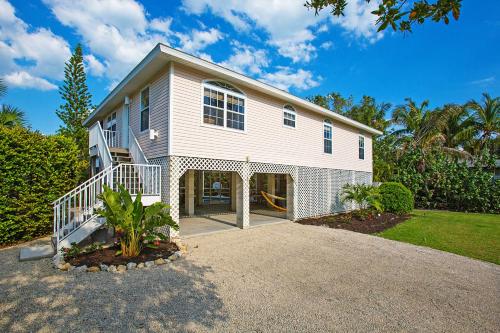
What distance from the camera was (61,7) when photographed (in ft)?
27.4

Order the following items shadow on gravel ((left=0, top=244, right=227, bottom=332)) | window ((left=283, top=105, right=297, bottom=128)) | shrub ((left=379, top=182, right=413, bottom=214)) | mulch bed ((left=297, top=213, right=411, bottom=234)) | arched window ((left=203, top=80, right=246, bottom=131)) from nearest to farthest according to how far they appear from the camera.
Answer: shadow on gravel ((left=0, top=244, right=227, bottom=332)), arched window ((left=203, top=80, right=246, bottom=131)), mulch bed ((left=297, top=213, right=411, bottom=234)), window ((left=283, top=105, right=297, bottom=128)), shrub ((left=379, top=182, right=413, bottom=214))

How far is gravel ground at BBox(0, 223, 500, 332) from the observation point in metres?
3.11

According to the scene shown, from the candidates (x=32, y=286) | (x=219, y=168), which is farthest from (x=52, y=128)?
(x=32, y=286)

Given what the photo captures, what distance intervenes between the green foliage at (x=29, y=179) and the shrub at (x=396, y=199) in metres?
13.3

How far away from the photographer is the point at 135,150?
9.27 meters

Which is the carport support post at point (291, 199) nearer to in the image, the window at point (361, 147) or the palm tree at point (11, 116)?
the window at point (361, 147)

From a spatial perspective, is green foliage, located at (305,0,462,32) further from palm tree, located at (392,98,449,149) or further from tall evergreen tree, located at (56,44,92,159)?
tall evergreen tree, located at (56,44,92,159)

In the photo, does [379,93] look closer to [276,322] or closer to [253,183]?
[253,183]

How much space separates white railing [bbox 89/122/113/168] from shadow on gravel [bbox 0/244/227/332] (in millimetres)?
3525

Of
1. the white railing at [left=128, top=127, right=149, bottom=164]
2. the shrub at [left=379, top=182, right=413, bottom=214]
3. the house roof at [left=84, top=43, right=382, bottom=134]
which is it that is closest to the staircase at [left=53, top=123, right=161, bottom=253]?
the white railing at [left=128, top=127, right=149, bottom=164]

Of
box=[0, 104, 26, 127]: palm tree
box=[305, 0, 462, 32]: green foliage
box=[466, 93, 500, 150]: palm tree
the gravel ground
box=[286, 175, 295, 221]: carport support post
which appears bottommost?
the gravel ground

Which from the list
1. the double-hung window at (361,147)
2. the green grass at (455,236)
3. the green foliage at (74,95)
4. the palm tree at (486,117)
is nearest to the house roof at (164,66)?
the double-hung window at (361,147)

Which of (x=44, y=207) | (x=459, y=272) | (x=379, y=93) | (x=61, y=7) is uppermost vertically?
(x=379, y=93)

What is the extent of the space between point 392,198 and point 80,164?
13.4 m
